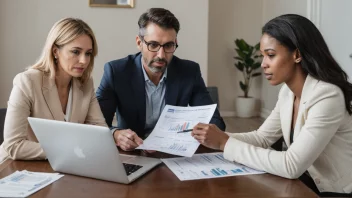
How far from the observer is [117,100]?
1.94m

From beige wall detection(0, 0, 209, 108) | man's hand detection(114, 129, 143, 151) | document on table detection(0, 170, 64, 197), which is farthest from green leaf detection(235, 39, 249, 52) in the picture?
document on table detection(0, 170, 64, 197)

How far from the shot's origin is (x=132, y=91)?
1.93m

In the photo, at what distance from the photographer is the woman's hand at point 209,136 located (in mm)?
1290

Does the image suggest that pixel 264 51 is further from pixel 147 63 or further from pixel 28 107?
pixel 28 107

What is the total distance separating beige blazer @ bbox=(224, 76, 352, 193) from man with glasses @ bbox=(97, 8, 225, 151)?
21.6 inches

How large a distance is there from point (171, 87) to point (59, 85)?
584 millimetres

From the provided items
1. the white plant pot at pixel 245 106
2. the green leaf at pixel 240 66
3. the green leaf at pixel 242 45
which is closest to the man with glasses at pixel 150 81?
the green leaf at pixel 242 45

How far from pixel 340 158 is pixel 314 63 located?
349 millimetres

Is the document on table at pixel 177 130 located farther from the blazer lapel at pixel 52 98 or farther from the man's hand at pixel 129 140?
the blazer lapel at pixel 52 98

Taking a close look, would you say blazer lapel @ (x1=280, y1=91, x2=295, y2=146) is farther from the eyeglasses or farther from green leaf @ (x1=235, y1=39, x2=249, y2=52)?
green leaf @ (x1=235, y1=39, x2=249, y2=52)

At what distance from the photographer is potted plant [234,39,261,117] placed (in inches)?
219

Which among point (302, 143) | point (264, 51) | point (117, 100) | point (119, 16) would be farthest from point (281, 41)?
point (119, 16)

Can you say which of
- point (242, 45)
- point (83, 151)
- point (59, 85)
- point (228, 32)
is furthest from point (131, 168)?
point (228, 32)

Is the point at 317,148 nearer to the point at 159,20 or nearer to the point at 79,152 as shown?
the point at 79,152
